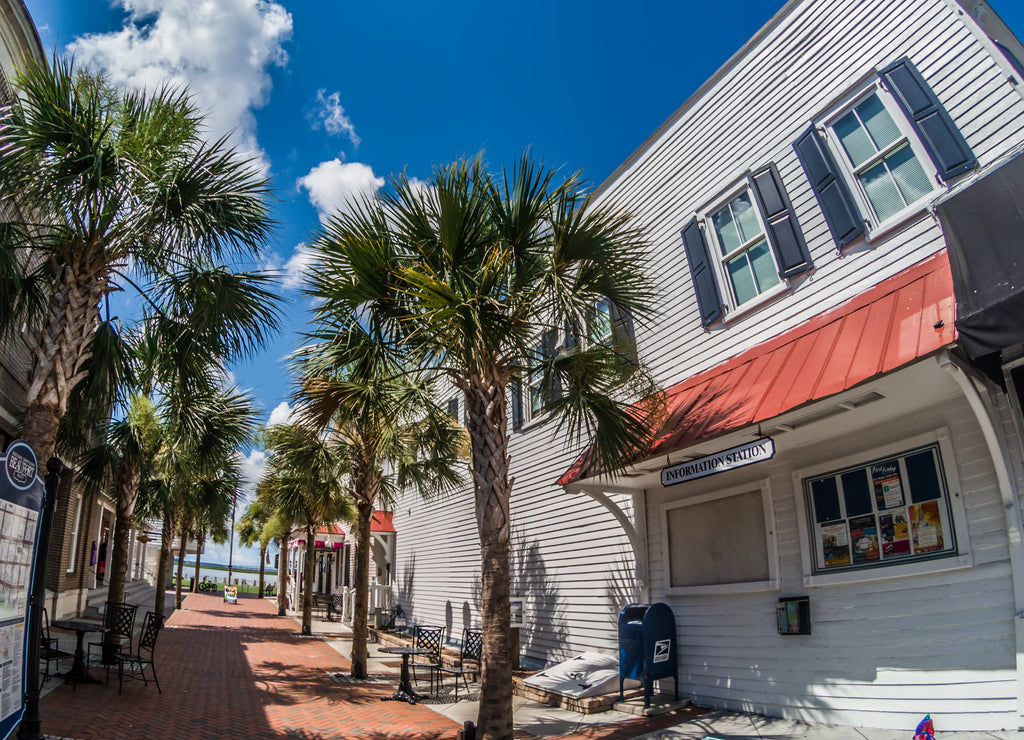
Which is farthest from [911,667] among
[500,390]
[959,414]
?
[500,390]

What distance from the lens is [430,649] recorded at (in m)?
15.0

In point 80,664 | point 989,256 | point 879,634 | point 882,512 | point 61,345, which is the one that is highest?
point 61,345

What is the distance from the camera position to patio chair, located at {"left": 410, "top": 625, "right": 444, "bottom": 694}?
1135 cm

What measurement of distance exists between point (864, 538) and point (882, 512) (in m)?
0.34

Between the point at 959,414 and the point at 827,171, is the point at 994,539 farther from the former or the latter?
the point at 827,171

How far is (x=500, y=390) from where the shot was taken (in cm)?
739

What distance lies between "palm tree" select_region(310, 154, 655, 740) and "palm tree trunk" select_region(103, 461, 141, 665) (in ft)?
25.4

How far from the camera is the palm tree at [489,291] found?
22.7 ft

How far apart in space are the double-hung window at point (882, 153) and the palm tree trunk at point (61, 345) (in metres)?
8.54

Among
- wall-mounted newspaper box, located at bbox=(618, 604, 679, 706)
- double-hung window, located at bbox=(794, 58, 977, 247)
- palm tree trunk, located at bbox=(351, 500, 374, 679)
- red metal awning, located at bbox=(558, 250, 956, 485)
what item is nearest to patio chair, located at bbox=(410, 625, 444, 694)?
palm tree trunk, located at bbox=(351, 500, 374, 679)

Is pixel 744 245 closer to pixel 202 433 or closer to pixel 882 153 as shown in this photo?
pixel 882 153

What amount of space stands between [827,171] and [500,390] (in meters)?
4.59

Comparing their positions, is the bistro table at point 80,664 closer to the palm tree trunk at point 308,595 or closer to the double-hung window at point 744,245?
the double-hung window at point 744,245

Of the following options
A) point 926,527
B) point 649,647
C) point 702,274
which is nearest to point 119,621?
point 649,647
